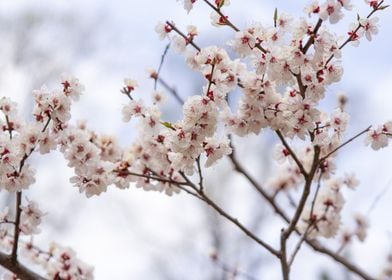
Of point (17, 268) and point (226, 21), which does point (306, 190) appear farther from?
point (17, 268)

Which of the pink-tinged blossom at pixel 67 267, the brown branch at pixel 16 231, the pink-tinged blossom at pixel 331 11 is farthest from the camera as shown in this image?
the pink-tinged blossom at pixel 67 267

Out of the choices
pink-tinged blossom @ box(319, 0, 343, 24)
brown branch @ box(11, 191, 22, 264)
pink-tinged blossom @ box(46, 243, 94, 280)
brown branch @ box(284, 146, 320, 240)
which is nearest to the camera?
pink-tinged blossom @ box(319, 0, 343, 24)

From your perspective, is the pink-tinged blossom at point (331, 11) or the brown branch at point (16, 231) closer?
the pink-tinged blossom at point (331, 11)

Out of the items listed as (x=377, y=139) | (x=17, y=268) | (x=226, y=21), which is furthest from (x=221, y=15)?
(x=17, y=268)

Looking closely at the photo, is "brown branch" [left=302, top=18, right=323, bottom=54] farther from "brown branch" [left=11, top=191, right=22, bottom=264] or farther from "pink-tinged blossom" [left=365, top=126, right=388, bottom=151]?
"brown branch" [left=11, top=191, right=22, bottom=264]

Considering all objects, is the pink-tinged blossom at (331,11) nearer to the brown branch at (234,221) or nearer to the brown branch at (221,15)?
the brown branch at (221,15)

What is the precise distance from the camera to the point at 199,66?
174 cm

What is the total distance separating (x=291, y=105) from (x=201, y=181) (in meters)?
0.49

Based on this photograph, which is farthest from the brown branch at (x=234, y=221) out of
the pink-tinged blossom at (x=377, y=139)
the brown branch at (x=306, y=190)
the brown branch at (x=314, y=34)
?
the brown branch at (x=314, y=34)

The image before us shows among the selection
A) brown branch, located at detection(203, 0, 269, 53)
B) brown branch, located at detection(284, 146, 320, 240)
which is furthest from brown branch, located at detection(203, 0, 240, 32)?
brown branch, located at detection(284, 146, 320, 240)

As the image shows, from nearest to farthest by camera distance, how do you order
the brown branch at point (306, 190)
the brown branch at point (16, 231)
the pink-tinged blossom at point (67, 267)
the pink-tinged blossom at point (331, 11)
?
1. the pink-tinged blossom at point (331, 11)
2. the brown branch at point (16, 231)
3. the brown branch at point (306, 190)
4. the pink-tinged blossom at point (67, 267)

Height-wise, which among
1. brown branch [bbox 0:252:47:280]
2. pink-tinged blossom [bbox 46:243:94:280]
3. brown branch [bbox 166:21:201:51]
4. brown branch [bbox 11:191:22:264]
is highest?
brown branch [bbox 166:21:201:51]

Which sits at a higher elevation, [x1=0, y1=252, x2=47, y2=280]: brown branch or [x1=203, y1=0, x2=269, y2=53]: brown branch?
[x1=203, y1=0, x2=269, y2=53]: brown branch

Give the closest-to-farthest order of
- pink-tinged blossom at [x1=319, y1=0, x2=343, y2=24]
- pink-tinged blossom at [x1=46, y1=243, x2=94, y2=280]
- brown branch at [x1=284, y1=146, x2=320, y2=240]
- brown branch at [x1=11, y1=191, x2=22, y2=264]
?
pink-tinged blossom at [x1=319, y1=0, x2=343, y2=24] < brown branch at [x1=11, y1=191, x2=22, y2=264] < brown branch at [x1=284, y1=146, x2=320, y2=240] < pink-tinged blossom at [x1=46, y1=243, x2=94, y2=280]
